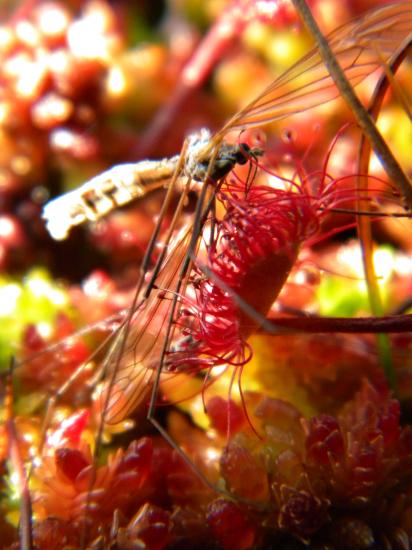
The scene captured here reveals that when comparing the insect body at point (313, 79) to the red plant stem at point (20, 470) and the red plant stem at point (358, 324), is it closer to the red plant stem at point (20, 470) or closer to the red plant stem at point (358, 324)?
the red plant stem at point (358, 324)

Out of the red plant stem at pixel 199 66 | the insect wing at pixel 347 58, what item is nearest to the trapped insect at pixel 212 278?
the insect wing at pixel 347 58

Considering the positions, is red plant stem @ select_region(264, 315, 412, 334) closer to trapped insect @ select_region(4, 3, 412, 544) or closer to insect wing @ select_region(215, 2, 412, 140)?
trapped insect @ select_region(4, 3, 412, 544)

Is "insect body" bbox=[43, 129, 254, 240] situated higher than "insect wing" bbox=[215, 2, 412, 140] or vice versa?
"insect body" bbox=[43, 129, 254, 240]

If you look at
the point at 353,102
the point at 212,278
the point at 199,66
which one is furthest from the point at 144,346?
the point at 199,66

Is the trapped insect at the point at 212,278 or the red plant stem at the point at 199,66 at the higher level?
the red plant stem at the point at 199,66

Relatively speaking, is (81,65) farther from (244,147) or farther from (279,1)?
(244,147)

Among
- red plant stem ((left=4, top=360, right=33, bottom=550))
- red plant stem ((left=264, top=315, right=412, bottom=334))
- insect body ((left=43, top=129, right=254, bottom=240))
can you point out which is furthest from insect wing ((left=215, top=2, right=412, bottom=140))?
red plant stem ((left=4, top=360, right=33, bottom=550))

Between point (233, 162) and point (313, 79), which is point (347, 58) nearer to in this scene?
point (313, 79)
